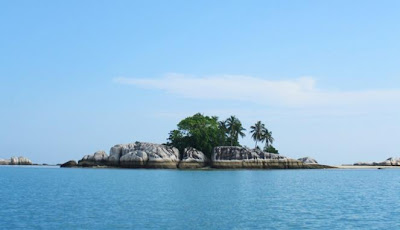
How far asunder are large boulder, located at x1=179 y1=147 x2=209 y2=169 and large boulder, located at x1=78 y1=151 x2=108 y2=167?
23933 mm

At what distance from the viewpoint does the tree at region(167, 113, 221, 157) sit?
133750 mm

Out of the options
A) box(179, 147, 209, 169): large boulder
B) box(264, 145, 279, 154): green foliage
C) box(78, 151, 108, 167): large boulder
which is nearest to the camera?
box(179, 147, 209, 169): large boulder

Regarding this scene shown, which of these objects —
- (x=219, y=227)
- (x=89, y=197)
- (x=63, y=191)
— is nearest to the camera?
(x=219, y=227)

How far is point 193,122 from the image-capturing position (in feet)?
449

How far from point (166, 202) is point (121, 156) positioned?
284ft

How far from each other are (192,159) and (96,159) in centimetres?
3046

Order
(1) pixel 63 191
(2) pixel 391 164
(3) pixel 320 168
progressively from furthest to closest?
(2) pixel 391 164, (3) pixel 320 168, (1) pixel 63 191

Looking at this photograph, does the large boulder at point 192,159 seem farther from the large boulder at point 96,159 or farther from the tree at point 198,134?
the large boulder at point 96,159

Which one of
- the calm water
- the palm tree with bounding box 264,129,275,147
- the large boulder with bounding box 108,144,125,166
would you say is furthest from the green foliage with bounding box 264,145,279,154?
the calm water

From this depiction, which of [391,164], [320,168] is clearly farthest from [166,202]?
[391,164]

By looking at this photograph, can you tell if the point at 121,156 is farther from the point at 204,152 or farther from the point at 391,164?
the point at 391,164

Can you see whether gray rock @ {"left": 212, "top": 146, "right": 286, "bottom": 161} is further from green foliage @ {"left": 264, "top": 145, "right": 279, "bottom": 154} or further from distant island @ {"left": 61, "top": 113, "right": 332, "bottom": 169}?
green foliage @ {"left": 264, "top": 145, "right": 279, "bottom": 154}

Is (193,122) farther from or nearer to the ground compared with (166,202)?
farther from the ground

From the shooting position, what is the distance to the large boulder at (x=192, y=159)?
423 ft
